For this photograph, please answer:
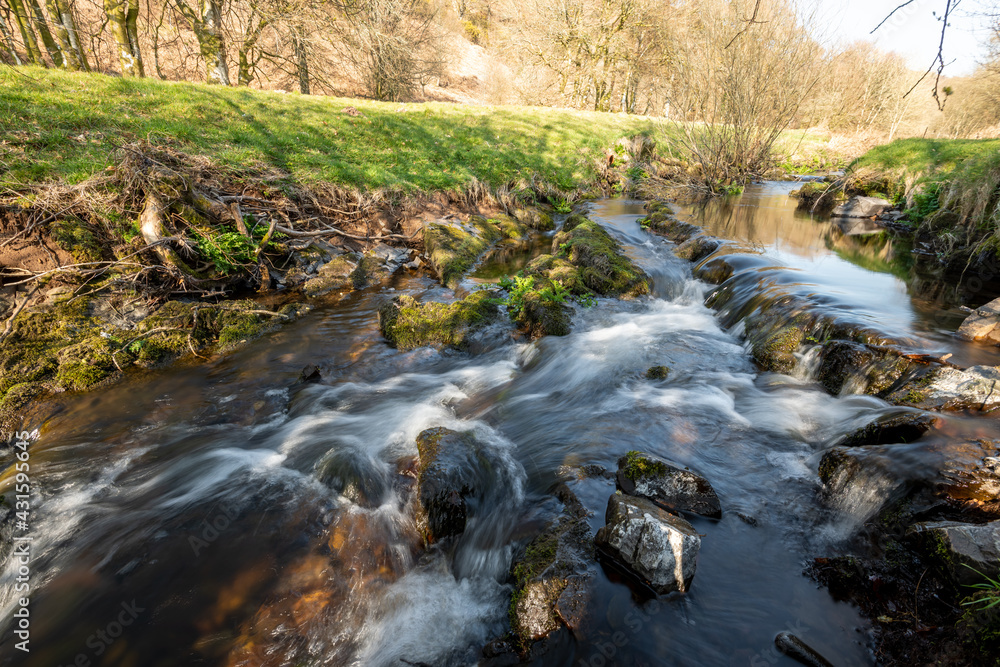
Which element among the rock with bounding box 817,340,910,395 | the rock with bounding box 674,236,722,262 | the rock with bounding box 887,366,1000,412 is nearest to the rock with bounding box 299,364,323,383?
the rock with bounding box 817,340,910,395

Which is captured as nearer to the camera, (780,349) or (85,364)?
(85,364)

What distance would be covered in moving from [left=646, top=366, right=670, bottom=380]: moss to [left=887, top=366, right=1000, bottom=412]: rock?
213 centimetres

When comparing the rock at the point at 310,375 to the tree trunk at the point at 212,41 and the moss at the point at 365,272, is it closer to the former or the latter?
the moss at the point at 365,272

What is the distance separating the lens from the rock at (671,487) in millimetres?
3383

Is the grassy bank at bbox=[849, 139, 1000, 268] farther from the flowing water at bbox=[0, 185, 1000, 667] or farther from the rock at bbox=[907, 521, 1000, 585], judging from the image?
the rock at bbox=[907, 521, 1000, 585]

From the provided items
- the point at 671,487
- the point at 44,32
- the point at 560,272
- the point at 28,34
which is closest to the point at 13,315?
the point at 560,272

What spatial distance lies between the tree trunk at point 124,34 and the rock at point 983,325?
19.8 metres

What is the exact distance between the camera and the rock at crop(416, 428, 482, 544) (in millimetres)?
3344

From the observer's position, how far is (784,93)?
13.9m

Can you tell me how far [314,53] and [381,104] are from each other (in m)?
2.66

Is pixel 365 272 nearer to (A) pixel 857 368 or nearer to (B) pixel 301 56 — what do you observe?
(A) pixel 857 368

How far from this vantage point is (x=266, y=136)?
34.0 feet

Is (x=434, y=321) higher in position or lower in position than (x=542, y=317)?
lower

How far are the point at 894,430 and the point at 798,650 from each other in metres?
2.09
